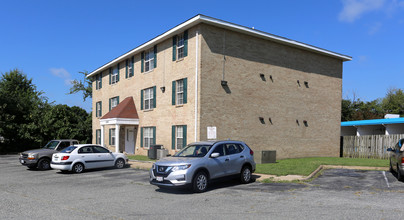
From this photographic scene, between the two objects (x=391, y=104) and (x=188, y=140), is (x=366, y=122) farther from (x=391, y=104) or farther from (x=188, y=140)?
(x=391, y=104)

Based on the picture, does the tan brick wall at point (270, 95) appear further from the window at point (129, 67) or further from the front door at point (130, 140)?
the window at point (129, 67)

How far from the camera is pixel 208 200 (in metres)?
9.37

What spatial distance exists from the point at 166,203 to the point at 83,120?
33.5 meters

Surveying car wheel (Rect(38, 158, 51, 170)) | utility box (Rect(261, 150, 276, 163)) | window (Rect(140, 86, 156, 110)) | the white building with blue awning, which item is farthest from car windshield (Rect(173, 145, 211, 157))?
the white building with blue awning

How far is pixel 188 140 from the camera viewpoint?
67.6 ft

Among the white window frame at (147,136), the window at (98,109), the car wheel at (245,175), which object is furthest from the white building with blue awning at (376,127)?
the window at (98,109)

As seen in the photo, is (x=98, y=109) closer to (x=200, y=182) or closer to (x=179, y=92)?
(x=179, y=92)

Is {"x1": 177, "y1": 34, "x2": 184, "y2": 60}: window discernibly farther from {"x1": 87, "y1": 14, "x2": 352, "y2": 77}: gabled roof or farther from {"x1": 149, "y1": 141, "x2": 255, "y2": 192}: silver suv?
{"x1": 149, "y1": 141, "x2": 255, "y2": 192}: silver suv

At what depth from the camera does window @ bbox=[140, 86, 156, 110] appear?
24.8 metres

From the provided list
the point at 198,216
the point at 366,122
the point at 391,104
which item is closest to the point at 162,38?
the point at 198,216

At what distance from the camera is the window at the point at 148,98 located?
81.5 feet

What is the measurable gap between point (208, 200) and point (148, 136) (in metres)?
16.6

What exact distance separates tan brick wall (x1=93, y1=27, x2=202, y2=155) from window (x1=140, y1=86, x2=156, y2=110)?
12.9 inches

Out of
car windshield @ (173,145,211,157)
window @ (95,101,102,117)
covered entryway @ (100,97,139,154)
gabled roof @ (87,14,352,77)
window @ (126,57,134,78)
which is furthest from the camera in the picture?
window @ (95,101,102,117)
